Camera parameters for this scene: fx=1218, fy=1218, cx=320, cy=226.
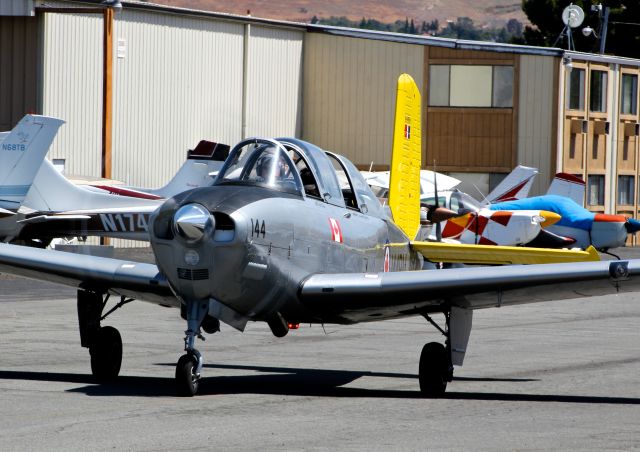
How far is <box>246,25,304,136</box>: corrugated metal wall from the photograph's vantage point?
147 feet

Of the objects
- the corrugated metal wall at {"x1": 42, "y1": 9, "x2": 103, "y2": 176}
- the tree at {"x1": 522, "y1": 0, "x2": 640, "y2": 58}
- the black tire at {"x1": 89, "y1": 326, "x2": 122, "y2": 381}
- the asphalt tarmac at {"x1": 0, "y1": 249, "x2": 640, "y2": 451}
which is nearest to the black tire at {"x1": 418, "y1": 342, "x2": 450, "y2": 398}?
the asphalt tarmac at {"x1": 0, "y1": 249, "x2": 640, "y2": 451}

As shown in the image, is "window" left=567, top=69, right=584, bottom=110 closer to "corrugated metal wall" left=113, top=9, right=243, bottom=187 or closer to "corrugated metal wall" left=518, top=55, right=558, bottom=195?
"corrugated metal wall" left=518, top=55, right=558, bottom=195

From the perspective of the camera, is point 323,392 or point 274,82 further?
point 274,82

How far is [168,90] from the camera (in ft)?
137

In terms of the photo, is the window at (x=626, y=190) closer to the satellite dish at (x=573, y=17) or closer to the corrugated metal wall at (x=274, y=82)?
the satellite dish at (x=573, y=17)

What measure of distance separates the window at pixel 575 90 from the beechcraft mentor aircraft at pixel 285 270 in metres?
35.1

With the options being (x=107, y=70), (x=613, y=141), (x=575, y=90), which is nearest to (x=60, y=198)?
(x=107, y=70)

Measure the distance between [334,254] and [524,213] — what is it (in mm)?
22775

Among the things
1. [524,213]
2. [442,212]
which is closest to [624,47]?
[524,213]

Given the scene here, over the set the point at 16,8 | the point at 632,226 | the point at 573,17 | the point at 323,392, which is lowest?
the point at 632,226

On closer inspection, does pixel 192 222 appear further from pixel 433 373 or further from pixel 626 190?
pixel 626 190

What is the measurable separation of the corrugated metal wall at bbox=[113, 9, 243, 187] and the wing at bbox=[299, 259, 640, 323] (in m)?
30.0

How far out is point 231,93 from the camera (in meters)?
44.0

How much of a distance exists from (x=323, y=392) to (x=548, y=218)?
24.1 metres
